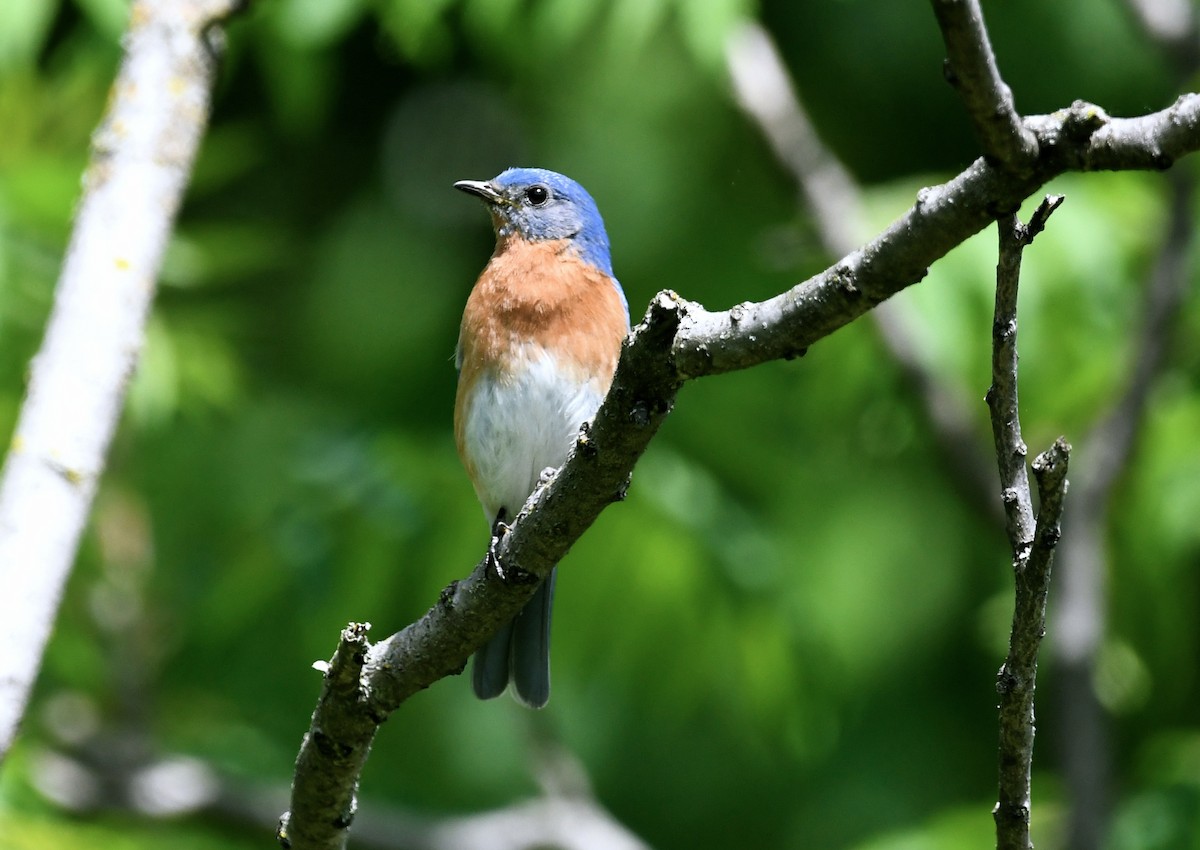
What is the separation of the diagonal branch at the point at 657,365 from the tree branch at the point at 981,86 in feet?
0.11

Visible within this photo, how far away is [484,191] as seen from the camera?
543 centimetres

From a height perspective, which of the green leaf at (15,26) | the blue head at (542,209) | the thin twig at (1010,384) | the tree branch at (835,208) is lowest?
the thin twig at (1010,384)

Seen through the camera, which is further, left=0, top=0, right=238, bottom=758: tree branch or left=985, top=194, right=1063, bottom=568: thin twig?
left=0, top=0, right=238, bottom=758: tree branch

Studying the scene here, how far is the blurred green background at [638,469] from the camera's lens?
6223mm

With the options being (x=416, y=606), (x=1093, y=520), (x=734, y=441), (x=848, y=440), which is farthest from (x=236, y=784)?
(x=1093, y=520)

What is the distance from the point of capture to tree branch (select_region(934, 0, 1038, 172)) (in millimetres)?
1966

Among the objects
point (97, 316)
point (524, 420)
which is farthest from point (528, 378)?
point (97, 316)

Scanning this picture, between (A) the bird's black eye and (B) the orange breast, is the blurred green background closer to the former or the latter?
(A) the bird's black eye

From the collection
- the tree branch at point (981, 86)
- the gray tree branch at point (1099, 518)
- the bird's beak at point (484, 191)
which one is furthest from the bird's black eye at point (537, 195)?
the tree branch at point (981, 86)

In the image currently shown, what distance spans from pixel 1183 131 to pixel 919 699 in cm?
715

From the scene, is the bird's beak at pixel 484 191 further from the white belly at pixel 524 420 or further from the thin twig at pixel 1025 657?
the thin twig at pixel 1025 657

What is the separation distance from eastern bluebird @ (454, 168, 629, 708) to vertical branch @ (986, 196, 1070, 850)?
2.22 m

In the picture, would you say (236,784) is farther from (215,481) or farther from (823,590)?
(823,590)

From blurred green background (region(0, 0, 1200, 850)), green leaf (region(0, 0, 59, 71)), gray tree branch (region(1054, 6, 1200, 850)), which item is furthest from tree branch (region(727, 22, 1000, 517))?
green leaf (region(0, 0, 59, 71))
